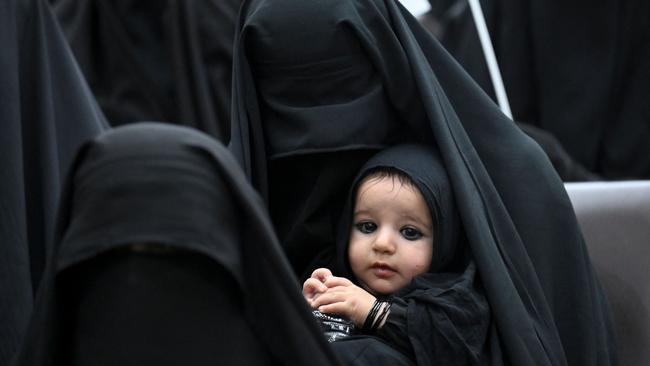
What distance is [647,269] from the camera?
3.04 m

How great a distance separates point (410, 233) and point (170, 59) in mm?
3537

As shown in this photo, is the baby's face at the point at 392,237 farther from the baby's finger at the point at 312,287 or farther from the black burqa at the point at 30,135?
the black burqa at the point at 30,135

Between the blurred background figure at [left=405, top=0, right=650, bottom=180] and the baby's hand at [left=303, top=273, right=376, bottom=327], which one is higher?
the baby's hand at [left=303, top=273, right=376, bottom=327]

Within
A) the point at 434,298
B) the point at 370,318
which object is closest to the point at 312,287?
the point at 370,318

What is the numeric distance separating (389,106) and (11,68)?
1.00m

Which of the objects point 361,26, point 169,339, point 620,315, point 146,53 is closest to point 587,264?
point 620,315

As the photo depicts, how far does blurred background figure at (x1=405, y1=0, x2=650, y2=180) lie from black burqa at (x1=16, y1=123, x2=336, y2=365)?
417 centimetres

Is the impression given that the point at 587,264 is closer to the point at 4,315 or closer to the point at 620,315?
the point at 620,315

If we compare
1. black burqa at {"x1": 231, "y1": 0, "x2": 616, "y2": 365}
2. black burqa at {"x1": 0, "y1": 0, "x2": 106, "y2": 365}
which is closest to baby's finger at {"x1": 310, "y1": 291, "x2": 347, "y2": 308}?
black burqa at {"x1": 231, "y1": 0, "x2": 616, "y2": 365}

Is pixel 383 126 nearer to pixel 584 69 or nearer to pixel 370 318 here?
pixel 370 318

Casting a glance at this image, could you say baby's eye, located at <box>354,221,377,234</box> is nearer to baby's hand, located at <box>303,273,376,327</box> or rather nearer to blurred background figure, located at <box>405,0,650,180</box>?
baby's hand, located at <box>303,273,376,327</box>

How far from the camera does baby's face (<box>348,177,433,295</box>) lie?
8.25 ft

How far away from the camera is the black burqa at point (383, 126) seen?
2.64 m

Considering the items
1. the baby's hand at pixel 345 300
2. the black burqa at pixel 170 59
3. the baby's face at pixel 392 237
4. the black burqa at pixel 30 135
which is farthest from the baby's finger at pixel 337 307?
the black burqa at pixel 170 59
